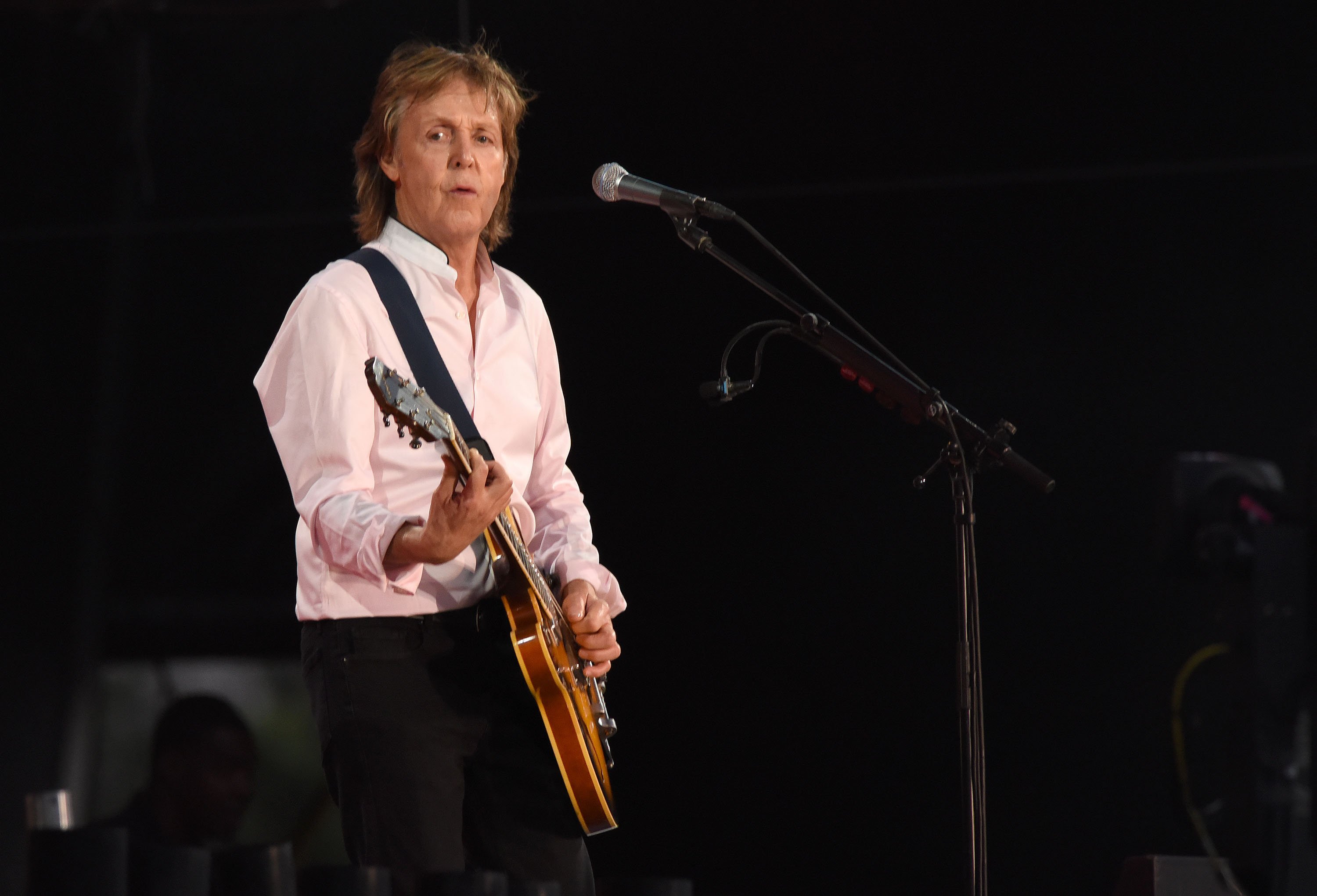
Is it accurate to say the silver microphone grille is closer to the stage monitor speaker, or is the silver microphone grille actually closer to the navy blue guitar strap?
the navy blue guitar strap

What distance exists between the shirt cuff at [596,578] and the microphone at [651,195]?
1.88 ft

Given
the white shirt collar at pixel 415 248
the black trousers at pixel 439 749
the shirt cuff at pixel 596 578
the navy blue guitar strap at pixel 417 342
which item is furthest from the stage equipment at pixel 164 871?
the white shirt collar at pixel 415 248

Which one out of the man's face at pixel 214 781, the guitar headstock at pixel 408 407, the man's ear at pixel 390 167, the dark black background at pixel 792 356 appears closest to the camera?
the guitar headstock at pixel 408 407

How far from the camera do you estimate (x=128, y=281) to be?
399 cm

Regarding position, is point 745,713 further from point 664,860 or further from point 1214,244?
point 1214,244

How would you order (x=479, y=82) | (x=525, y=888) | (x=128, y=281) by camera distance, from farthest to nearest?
(x=128, y=281), (x=479, y=82), (x=525, y=888)

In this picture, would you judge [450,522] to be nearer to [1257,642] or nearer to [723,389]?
[723,389]

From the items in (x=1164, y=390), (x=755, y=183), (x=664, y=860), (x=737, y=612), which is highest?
(x=755, y=183)

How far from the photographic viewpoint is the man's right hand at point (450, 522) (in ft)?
5.85

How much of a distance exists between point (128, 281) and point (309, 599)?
94.0 inches

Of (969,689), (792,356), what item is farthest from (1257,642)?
(792,356)

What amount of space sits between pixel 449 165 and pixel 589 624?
73 cm

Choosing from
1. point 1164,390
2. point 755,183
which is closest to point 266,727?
point 755,183

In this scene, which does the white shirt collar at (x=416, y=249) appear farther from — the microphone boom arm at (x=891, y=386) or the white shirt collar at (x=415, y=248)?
the microphone boom arm at (x=891, y=386)
